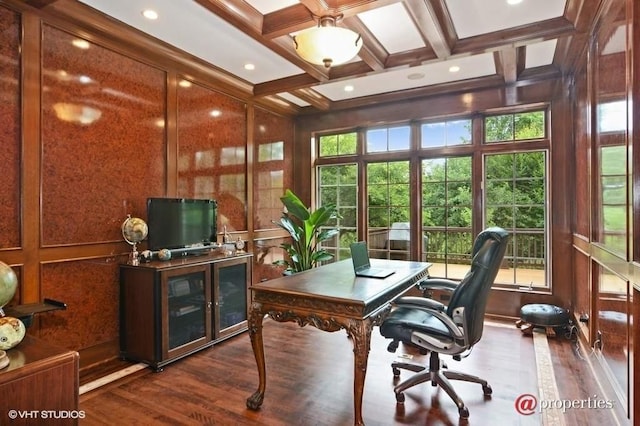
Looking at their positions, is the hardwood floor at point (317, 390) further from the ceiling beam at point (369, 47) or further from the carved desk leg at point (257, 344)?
the ceiling beam at point (369, 47)

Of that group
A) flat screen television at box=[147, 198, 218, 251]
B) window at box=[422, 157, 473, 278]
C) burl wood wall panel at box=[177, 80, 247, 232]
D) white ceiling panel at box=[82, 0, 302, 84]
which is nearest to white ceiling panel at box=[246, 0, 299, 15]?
white ceiling panel at box=[82, 0, 302, 84]

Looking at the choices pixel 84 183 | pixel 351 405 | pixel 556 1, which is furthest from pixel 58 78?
pixel 556 1

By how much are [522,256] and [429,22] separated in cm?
300

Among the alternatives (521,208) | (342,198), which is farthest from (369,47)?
(521,208)

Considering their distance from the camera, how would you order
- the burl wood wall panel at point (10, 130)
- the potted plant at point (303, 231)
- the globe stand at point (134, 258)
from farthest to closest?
the potted plant at point (303, 231) → the globe stand at point (134, 258) → the burl wood wall panel at point (10, 130)

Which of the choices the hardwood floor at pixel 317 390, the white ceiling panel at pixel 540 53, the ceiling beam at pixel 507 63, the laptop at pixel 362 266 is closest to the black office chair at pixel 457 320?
the hardwood floor at pixel 317 390

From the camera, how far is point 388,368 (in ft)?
10.0

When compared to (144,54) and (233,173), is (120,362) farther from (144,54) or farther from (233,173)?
(144,54)

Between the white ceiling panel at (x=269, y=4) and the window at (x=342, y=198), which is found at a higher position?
the white ceiling panel at (x=269, y=4)

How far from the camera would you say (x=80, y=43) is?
9.80 ft

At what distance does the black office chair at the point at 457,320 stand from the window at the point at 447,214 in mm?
2356

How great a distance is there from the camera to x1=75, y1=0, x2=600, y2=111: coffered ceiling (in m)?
2.81

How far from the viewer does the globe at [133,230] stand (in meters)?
3.20

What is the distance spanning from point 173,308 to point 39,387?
72.1 inches
